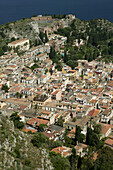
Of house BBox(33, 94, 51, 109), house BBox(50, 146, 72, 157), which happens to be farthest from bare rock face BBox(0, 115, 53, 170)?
house BBox(33, 94, 51, 109)

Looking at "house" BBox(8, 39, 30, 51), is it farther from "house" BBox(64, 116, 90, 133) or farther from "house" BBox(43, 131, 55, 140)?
"house" BBox(43, 131, 55, 140)

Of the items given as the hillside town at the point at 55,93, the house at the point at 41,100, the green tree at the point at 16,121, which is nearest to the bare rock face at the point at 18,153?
Answer: the hillside town at the point at 55,93

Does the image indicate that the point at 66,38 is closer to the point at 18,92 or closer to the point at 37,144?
the point at 18,92

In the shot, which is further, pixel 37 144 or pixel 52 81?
pixel 52 81

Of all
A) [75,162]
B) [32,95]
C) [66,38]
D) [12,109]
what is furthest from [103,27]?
[75,162]

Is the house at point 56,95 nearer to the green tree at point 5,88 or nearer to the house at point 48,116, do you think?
the house at point 48,116

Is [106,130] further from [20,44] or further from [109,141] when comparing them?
[20,44]

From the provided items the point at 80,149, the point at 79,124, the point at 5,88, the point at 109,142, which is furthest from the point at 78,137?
the point at 5,88
